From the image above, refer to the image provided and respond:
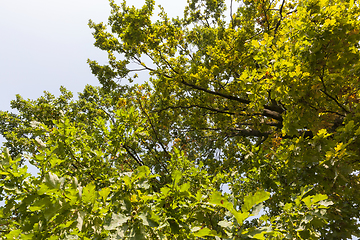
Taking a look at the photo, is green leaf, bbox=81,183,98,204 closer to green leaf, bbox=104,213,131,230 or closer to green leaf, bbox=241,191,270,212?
green leaf, bbox=104,213,131,230

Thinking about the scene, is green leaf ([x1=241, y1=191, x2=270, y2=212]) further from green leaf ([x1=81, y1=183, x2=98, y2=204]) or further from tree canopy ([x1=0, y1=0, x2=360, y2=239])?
green leaf ([x1=81, y1=183, x2=98, y2=204])

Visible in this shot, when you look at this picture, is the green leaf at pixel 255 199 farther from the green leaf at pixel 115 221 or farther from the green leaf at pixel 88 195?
the green leaf at pixel 88 195

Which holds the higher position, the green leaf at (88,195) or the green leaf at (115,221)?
the green leaf at (88,195)

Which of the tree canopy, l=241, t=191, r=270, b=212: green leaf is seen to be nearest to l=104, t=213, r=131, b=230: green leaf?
the tree canopy

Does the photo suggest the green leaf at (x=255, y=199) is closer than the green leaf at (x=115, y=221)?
Yes

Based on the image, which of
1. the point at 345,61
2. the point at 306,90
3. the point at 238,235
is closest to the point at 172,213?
the point at 238,235

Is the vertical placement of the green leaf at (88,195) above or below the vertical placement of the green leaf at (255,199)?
above

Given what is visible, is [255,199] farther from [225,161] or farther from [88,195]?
[225,161]

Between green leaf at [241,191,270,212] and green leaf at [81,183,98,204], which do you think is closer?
green leaf at [241,191,270,212]

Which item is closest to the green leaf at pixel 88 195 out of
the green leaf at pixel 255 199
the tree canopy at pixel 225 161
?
the tree canopy at pixel 225 161

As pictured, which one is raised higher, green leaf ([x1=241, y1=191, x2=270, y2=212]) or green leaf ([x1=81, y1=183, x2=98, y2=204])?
green leaf ([x1=81, y1=183, x2=98, y2=204])

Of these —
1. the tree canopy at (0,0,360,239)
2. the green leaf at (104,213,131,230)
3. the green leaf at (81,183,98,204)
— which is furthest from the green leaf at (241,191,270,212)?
the green leaf at (81,183,98,204)

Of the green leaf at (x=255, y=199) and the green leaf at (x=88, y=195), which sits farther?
the green leaf at (x=88, y=195)

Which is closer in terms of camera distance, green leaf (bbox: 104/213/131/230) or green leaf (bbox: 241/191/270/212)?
green leaf (bbox: 241/191/270/212)
